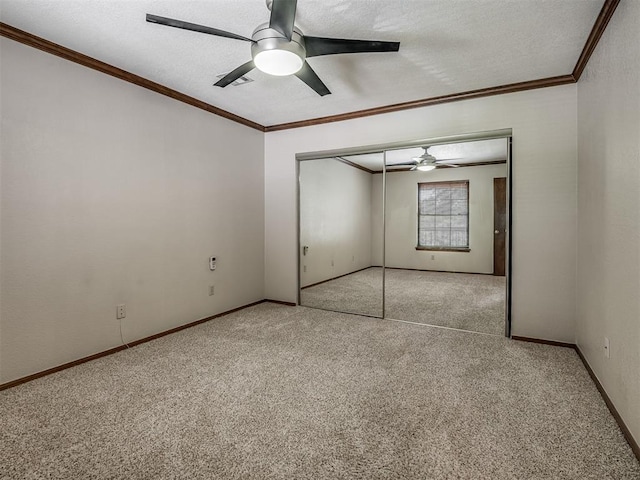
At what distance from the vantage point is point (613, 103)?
6.77 feet

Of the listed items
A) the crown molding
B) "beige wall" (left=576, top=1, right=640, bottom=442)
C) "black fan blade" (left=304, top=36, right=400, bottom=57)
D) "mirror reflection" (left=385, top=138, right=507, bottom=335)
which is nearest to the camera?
"beige wall" (left=576, top=1, right=640, bottom=442)

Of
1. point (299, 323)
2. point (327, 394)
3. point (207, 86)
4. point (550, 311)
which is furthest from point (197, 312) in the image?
point (550, 311)

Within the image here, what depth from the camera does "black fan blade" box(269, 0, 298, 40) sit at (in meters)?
1.72

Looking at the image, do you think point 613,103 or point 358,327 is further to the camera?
point 358,327

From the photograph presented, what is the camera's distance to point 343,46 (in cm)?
206

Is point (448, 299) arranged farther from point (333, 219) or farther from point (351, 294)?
point (333, 219)

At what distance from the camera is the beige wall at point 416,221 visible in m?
4.40

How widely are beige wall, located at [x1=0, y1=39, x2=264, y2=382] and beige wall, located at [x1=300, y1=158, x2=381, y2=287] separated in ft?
3.73

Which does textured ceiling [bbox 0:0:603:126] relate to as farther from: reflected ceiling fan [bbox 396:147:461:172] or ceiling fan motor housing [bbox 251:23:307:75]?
reflected ceiling fan [bbox 396:147:461:172]

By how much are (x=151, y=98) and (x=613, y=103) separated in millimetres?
3738

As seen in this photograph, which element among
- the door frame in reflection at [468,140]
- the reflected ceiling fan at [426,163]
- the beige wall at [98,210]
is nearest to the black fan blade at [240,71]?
the beige wall at [98,210]

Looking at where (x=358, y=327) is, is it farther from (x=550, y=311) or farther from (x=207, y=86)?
(x=207, y=86)

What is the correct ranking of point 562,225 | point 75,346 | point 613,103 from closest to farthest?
point 613,103 < point 75,346 < point 562,225

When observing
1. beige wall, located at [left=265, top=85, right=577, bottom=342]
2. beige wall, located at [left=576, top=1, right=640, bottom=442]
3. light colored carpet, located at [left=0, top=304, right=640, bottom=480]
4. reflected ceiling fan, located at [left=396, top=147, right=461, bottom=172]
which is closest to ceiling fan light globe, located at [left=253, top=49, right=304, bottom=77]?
beige wall, located at [left=576, top=1, right=640, bottom=442]
